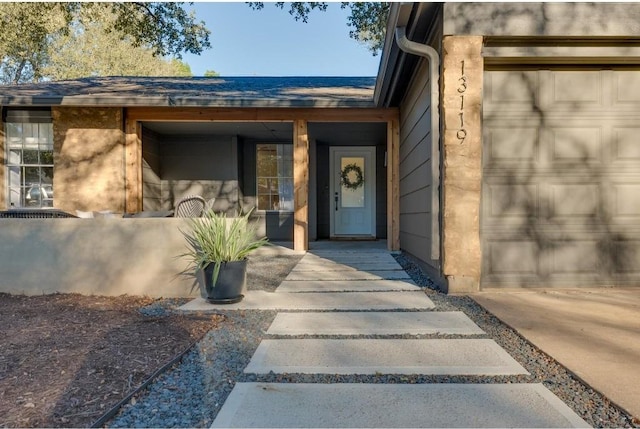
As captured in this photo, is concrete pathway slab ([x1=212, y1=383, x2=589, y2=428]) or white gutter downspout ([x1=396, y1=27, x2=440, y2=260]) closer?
concrete pathway slab ([x1=212, y1=383, x2=589, y2=428])

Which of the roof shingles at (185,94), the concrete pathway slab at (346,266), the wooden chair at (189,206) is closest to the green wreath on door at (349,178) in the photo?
the roof shingles at (185,94)

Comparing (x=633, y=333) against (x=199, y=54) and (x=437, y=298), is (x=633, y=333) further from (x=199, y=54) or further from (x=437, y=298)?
(x=199, y=54)

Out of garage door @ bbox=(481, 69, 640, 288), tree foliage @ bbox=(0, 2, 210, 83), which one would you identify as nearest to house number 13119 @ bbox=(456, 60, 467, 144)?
garage door @ bbox=(481, 69, 640, 288)

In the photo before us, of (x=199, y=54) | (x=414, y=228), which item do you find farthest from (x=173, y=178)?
(x=414, y=228)

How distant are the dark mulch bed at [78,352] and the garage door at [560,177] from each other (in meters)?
2.61

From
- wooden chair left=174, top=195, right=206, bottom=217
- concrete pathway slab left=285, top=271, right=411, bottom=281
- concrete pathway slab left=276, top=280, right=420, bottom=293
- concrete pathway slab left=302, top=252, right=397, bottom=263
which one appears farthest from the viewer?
concrete pathway slab left=302, top=252, right=397, bottom=263

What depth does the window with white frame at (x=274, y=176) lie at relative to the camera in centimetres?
873

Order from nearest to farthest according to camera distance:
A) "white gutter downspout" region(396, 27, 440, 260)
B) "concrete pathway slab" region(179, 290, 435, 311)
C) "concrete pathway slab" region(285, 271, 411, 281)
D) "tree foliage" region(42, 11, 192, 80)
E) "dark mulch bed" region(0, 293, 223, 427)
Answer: "dark mulch bed" region(0, 293, 223, 427), "concrete pathway slab" region(179, 290, 435, 311), "white gutter downspout" region(396, 27, 440, 260), "concrete pathway slab" region(285, 271, 411, 281), "tree foliage" region(42, 11, 192, 80)

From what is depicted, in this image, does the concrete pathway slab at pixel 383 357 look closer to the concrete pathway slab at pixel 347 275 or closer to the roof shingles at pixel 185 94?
the concrete pathway slab at pixel 347 275

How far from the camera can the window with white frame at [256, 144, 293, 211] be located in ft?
28.6

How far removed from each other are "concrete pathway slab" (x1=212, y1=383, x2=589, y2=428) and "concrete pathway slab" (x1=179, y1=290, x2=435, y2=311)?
135 cm

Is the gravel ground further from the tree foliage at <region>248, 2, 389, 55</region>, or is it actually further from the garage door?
the tree foliage at <region>248, 2, 389, 55</region>

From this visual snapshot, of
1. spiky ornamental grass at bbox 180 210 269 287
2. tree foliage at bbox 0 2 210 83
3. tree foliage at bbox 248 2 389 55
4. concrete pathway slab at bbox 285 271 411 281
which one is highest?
tree foliage at bbox 248 2 389 55

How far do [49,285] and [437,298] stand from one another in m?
3.48
